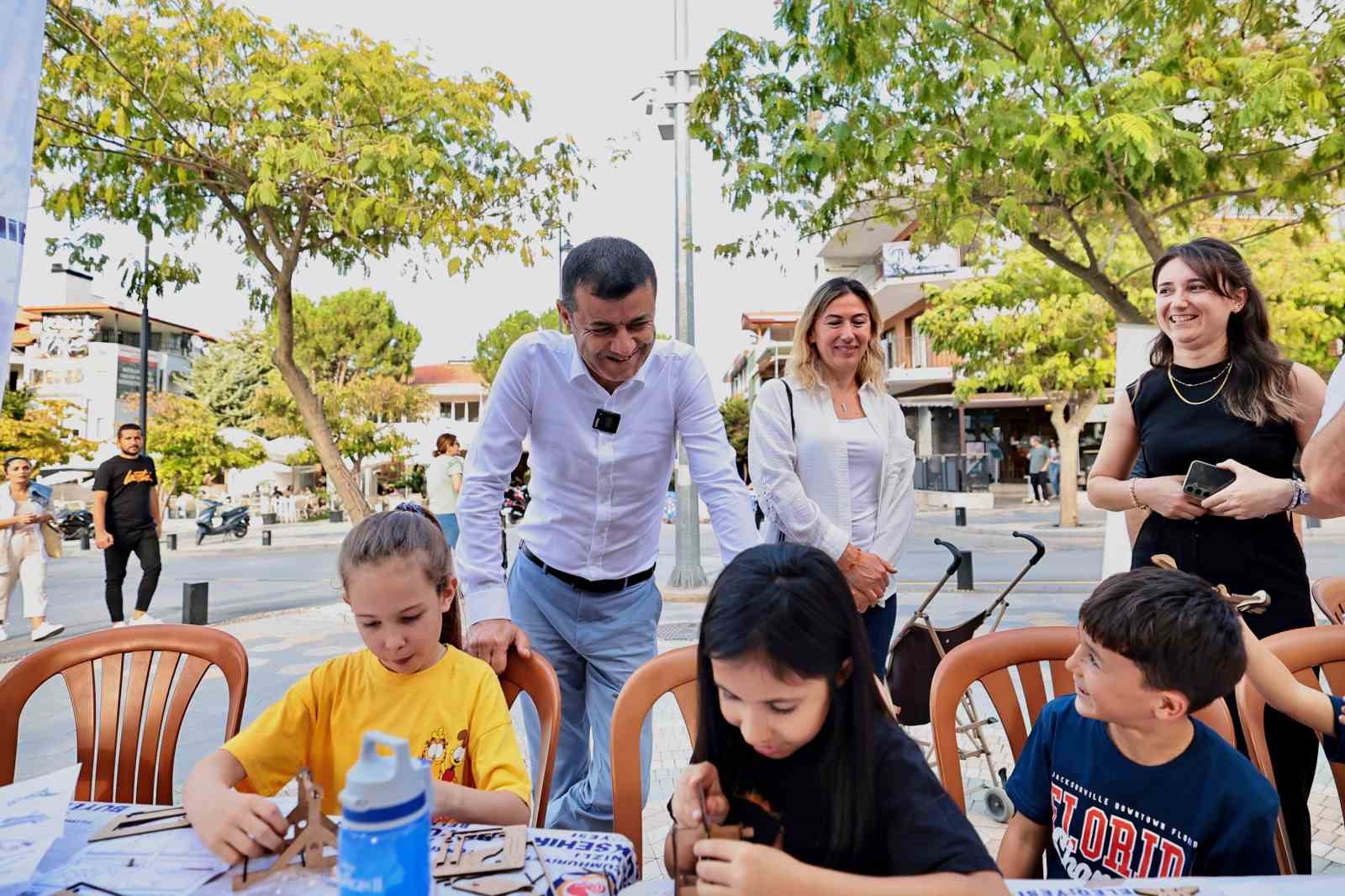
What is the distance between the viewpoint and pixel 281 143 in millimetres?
6719

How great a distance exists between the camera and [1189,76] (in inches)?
210

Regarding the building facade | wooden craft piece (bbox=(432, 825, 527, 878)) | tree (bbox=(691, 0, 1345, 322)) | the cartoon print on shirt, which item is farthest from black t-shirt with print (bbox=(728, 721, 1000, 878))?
the building facade

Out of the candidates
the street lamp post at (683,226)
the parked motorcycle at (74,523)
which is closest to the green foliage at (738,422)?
the parked motorcycle at (74,523)

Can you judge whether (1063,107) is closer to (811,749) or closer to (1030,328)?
(811,749)

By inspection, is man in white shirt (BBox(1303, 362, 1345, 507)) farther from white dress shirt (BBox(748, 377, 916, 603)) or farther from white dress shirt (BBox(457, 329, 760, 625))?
white dress shirt (BBox(457, 329, 760, 625))

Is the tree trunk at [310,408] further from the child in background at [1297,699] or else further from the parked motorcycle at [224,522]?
the parked motorcycle at [224,522]

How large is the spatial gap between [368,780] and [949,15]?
615 centimetres

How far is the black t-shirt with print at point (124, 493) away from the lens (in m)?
7.95

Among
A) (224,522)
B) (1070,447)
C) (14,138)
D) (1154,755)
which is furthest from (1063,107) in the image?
(224,522)

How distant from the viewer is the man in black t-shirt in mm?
7863

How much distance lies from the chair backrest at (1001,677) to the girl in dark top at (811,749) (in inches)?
32.8

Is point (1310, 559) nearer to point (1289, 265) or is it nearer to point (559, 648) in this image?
point (1289, 265)

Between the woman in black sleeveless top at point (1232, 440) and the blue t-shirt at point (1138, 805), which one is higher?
the woman in black sleeveless top at point (1232, 440)

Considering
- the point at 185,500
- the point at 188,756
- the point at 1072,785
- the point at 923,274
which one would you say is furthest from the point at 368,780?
the point at 185,500
